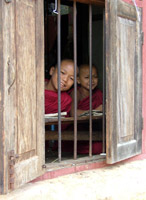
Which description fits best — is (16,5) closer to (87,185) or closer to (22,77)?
(22,77)

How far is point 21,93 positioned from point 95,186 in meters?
1.18

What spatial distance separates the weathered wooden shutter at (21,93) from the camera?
2373 mm

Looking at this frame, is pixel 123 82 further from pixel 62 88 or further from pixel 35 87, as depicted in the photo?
pixel 35 87

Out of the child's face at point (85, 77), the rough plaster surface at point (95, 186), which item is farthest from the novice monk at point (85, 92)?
the rough plaster surface at point (95, 186)

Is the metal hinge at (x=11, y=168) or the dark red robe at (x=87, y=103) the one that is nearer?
the metal hinge at (x=11, y=168)

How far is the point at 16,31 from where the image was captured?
8.14 feet

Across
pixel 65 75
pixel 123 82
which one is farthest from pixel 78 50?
pixel 123 82

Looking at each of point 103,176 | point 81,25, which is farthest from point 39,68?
point 81,25

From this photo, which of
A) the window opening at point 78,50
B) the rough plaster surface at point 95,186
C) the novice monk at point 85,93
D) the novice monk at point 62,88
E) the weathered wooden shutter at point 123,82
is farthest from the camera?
the novice monk at point 85,93

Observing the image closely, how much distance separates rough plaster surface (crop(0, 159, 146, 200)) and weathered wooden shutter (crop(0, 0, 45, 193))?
0.16 m

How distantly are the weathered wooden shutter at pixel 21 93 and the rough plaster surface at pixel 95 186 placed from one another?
0.54 feet

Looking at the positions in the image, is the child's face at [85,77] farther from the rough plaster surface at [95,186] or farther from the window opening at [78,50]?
the rough plaster surface at [95,186]

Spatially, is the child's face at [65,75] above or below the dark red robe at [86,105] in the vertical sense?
above

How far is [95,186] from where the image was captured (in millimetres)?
→ 3131
